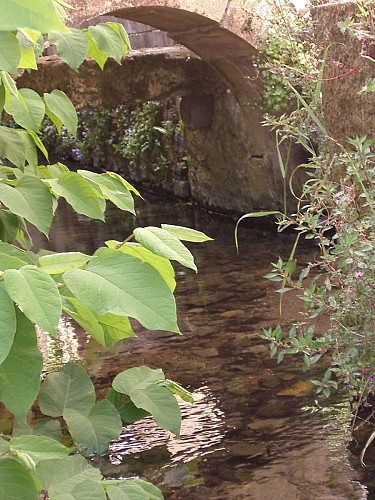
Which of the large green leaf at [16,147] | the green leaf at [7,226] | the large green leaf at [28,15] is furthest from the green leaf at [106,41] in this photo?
the large green leaf at [28,15]

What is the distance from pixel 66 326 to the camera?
212 inches

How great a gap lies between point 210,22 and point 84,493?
6.32m

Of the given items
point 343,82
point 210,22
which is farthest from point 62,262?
point 210,22

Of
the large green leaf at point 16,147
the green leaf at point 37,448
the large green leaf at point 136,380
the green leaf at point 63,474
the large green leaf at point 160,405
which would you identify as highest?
the large green leaf at point 16,147

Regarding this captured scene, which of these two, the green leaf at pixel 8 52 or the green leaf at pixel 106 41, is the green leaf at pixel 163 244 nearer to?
the green leaf at pixel 8 52

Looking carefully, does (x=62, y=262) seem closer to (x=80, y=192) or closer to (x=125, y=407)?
(x=80, y=192)

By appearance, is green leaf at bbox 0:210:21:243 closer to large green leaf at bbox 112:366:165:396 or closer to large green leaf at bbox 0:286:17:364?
large green leaf at bbox 112:366:165:396

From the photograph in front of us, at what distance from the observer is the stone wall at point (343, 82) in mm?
3441

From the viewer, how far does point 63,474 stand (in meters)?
1.07

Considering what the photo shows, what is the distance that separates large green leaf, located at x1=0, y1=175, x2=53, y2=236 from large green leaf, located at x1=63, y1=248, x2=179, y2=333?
0.42 metres

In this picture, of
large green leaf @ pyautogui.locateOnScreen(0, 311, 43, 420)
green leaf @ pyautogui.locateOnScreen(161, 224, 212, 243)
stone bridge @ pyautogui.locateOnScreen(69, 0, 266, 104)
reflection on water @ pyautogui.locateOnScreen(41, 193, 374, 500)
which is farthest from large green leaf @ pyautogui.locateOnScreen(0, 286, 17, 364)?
stone bridge @ pyautogui.locateOnScreen(69, 0, 266, 104)

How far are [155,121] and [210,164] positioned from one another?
1.99 m

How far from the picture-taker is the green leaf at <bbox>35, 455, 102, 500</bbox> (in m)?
1.05

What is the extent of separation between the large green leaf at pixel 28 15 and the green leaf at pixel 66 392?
931 mm
